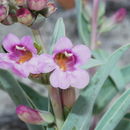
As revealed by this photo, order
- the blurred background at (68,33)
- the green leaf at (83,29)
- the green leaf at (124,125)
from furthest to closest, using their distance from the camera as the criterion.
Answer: the blurred background at (68,33)
the green leaf at (83,29)
the green leaf at (124,125)

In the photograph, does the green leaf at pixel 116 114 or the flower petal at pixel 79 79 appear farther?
the green leaf at pixel 116 114

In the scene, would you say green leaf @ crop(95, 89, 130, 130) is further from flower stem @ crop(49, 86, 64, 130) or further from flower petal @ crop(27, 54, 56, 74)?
flower petal @ crop(27, 54, 56, 74)

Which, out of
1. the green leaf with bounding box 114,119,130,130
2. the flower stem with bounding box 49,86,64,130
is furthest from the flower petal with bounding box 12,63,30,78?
the green leaf with bounding box 114,119,130,130

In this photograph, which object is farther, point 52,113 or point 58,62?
point 52,113

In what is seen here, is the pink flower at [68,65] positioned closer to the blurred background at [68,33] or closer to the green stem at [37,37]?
the green stem at [37,37]

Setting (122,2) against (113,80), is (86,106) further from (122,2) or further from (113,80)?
(122,2)

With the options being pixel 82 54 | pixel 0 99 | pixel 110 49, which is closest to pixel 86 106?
pixel 82 54

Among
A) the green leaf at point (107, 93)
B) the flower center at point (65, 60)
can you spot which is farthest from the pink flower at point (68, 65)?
the green leaf at point (107, 93)
